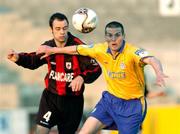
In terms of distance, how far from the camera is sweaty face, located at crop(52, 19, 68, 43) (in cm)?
684

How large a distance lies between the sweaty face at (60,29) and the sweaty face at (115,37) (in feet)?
2.18

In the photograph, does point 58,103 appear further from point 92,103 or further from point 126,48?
point 92,103

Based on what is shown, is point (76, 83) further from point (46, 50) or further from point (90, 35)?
point (90, 35)

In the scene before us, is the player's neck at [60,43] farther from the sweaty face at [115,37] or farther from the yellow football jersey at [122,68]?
the sweaty face at [115,37]

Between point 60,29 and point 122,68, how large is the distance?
3.00ft

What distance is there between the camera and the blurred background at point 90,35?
14820 mm

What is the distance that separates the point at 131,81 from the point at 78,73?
776 mm

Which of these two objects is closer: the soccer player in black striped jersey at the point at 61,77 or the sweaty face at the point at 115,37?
the sweaty face at the point at 115,37

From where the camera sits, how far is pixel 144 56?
240 inches

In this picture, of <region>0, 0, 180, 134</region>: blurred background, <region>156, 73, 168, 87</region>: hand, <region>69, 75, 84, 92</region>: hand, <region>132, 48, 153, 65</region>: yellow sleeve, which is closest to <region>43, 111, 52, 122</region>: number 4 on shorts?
<region>69, 75, 84, 92</region>: hand

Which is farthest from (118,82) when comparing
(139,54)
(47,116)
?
(47,116)

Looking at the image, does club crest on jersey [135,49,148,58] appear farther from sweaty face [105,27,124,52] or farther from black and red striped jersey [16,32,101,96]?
black and red striped jersey [16,32,101,96]

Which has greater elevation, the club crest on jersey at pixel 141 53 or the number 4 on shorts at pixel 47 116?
the club crest on jersey at pixel 141 53

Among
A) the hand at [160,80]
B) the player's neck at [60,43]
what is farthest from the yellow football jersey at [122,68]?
the hand at [160,80]
